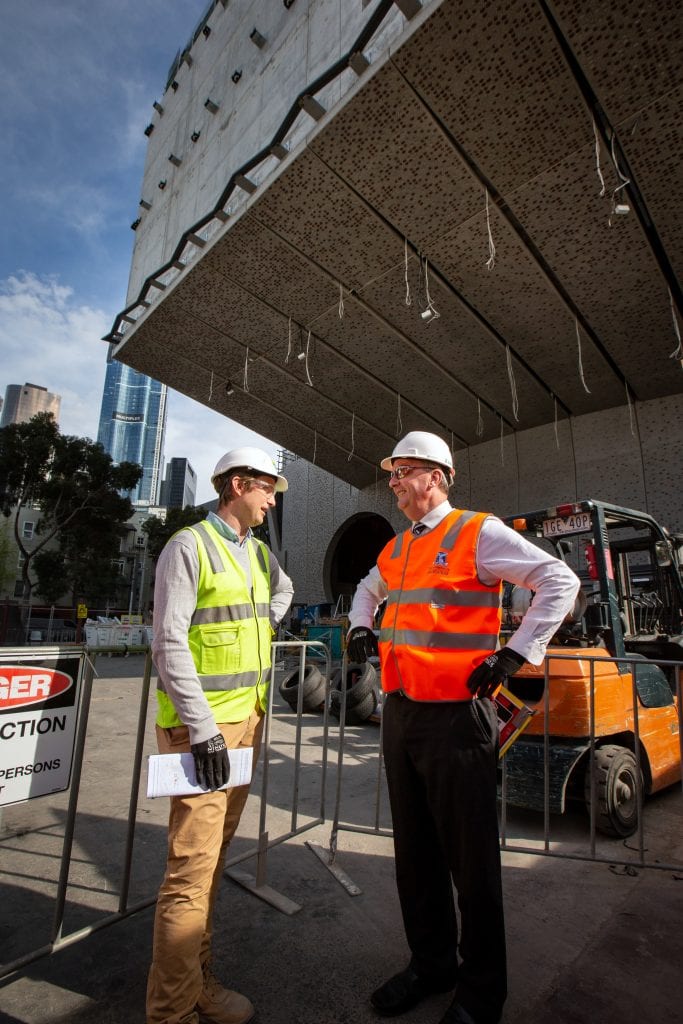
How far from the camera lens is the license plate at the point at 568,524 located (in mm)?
4402

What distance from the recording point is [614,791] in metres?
3.80

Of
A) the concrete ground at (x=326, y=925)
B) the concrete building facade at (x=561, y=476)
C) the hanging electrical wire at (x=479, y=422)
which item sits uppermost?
the hanging electrical wire at (x=479, y=422)

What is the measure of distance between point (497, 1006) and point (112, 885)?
7.17ft

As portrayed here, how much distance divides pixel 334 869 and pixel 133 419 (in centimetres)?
18797

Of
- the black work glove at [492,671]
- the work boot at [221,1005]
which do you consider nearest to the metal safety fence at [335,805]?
the work boot at [221,1005]

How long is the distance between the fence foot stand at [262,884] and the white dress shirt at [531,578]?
195cm

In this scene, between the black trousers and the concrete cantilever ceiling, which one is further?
the concrete cantilever ceiling

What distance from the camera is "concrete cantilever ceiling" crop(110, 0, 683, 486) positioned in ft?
19.5

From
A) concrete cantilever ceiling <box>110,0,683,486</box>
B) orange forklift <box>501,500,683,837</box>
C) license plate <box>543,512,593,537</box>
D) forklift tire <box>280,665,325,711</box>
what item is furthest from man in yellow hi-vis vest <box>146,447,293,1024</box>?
forklift tire <box>280,665,325,711</box>

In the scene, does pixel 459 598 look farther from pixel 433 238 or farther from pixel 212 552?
pixel 433 238

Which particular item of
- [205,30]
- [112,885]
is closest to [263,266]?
[205,30]

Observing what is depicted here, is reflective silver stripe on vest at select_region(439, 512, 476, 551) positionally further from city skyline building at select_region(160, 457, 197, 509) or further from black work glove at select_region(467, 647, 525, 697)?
city skyline building at select_region(160, 457, 197, 509)

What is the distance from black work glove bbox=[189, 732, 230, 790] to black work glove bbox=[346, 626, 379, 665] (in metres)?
1.03

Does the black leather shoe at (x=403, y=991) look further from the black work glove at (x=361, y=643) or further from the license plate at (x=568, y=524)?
the license plate at (x=568, y=524)
